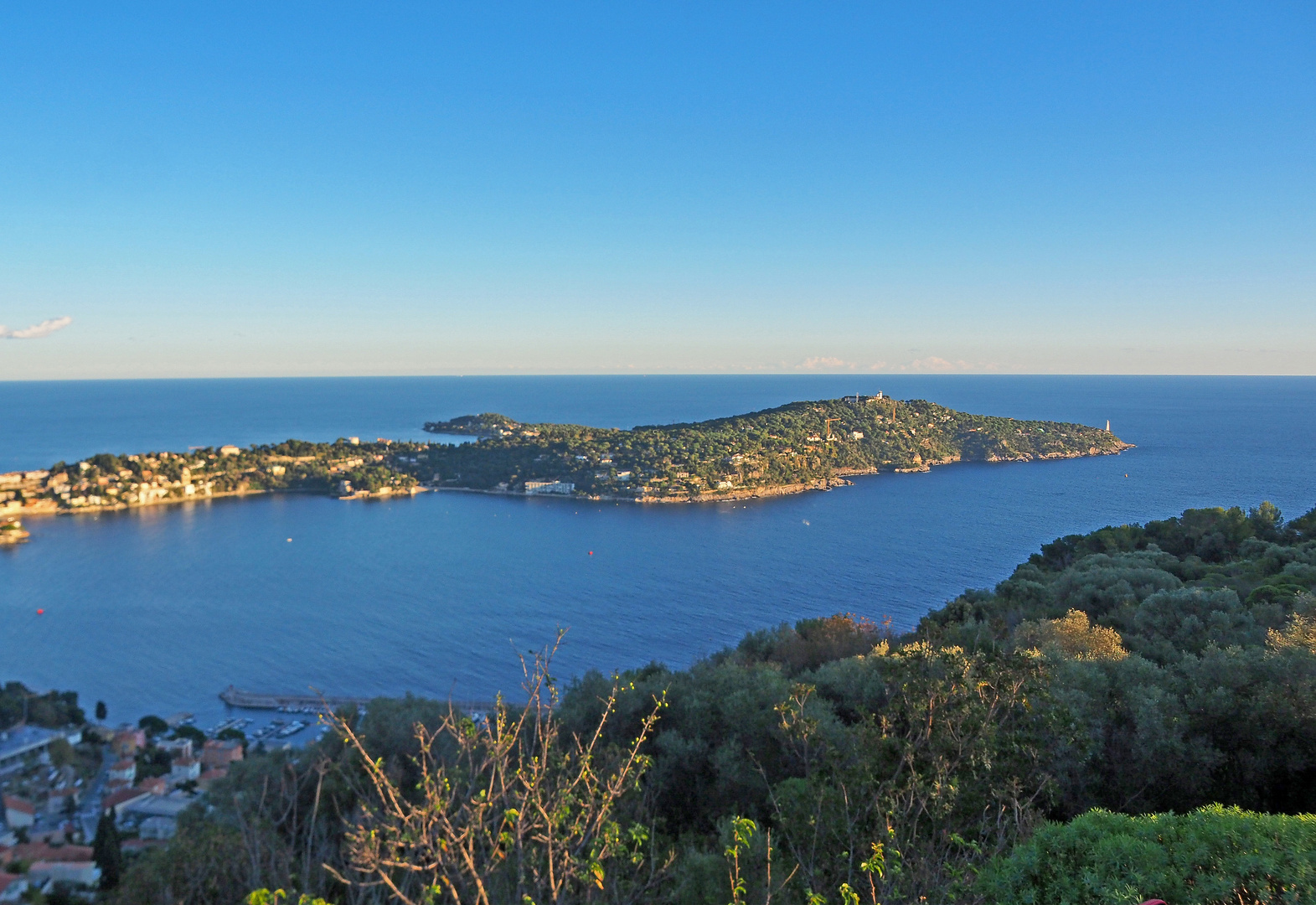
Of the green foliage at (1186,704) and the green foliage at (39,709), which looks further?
the green foliage at (39,709)

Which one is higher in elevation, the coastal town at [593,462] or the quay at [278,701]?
the coastal town at [593,462]

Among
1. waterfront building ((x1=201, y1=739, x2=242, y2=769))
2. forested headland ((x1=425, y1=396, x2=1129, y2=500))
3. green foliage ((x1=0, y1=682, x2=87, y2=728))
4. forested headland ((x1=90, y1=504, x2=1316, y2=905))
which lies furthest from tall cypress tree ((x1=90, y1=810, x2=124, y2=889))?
forested headland ((x1=425, y1=396, x2=1129, y2=500))

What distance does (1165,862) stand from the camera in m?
2.30

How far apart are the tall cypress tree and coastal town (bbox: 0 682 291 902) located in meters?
0.01

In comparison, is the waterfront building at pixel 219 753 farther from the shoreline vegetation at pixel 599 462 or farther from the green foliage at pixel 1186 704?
the shoreline vegetation at pixel 599 462

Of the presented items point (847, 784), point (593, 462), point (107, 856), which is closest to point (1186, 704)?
point (847, 784)

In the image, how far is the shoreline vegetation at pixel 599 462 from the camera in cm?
3988

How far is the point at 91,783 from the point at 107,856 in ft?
16.6

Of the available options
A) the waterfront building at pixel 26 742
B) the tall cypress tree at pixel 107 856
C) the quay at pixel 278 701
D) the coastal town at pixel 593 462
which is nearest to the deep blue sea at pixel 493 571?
the quay at pixel 278 701

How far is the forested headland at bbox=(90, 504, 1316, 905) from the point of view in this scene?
2170 millimetres

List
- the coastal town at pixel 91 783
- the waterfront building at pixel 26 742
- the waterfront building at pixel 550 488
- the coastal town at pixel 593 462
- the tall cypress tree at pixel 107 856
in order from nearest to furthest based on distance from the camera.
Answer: the tall cypress tree at pixel 107 856, the coastal town at pixel 91 783, the waterfront building at pixel 26 742, the coastal town at pixel 593 462, the waterfront building at pixel 550 488

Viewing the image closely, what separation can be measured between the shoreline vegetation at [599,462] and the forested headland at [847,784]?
1264 inches

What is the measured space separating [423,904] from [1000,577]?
80.9 feet

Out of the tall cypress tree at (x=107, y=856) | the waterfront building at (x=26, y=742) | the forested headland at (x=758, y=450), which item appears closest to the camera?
the tall cypress tree at (x=107, y=856)
